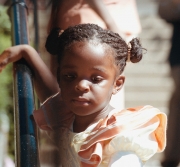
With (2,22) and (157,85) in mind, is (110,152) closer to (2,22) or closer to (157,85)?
(2,22)

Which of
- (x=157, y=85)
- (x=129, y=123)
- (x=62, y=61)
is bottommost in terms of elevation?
(x=157, y=85)

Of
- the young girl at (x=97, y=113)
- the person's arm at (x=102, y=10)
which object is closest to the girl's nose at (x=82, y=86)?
the young girl at (x=97, y=113)

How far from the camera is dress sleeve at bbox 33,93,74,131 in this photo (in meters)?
0.97

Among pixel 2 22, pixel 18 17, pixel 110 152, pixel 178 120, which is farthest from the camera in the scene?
pixel 2 22

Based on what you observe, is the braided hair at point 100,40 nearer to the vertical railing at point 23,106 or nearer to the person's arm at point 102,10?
the vertical railing at point 23,106

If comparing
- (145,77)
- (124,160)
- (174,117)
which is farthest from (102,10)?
(145,77)

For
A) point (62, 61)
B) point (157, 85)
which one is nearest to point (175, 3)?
point (157, 85)

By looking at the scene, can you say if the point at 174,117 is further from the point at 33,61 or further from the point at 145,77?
the point at 33,61

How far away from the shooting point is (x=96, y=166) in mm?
834

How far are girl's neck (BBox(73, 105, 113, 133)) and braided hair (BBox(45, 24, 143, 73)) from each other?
9 centimetres

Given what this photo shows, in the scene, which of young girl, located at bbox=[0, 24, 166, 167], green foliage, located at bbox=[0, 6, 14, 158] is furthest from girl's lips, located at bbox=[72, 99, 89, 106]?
green foliage, located at bbox=[0, 6, 14, 158]

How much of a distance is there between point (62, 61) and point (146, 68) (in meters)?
1.70

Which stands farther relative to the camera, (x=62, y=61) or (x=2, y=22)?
(x=2, y=22)

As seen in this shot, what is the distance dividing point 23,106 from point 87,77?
0.14 meters
